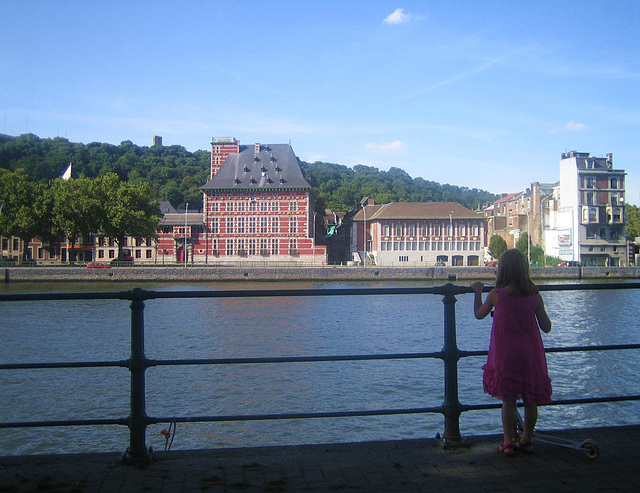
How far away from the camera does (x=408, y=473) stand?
3379 mm

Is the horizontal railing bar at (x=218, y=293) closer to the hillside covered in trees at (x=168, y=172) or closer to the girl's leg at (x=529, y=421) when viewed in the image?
the girl's leg at (x=529, y=421)

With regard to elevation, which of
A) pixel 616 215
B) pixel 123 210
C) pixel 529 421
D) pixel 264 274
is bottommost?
pixel 264 274

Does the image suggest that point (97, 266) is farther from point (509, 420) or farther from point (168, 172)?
point (168, 172)

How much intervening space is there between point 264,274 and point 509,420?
51.8 m

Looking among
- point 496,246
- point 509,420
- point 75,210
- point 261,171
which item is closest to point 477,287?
point 509,420

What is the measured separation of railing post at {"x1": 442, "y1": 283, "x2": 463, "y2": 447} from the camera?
385cm

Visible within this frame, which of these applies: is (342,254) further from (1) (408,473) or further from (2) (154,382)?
(1) (408,473)

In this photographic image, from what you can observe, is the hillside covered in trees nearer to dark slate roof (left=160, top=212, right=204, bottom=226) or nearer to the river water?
dark slate roof (left=160, top=212, right=204, bottom=226)

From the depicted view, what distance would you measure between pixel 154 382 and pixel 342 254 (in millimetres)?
83909

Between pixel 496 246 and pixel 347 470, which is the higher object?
pixel 496 246

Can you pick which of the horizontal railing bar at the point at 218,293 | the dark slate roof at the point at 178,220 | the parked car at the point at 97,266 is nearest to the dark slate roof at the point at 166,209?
the dark slate roof at the point at 178,220

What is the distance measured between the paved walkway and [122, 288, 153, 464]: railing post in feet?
0.33

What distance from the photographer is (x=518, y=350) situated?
3758 mm

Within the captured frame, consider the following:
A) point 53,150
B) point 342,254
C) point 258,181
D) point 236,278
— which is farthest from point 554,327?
point 53,150
